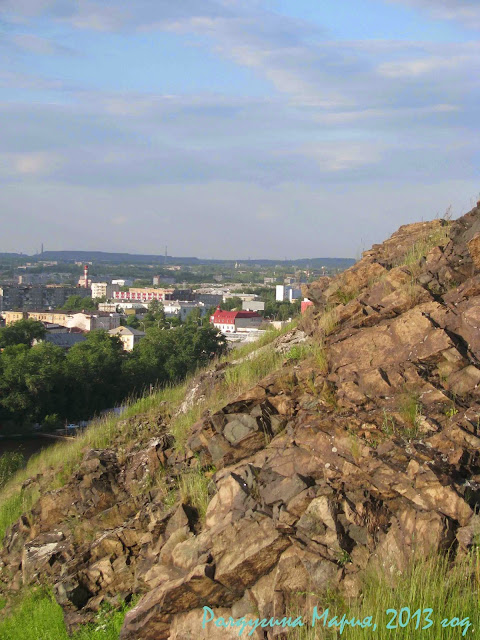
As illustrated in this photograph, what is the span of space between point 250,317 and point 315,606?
80946 millimetres

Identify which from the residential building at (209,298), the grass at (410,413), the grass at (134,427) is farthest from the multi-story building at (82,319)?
Answer: the grass at (410,413)

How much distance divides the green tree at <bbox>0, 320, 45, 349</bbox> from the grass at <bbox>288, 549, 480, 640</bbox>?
172ft

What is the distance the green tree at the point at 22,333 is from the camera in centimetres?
5516

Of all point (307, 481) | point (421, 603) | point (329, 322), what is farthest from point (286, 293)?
point (421, 603)

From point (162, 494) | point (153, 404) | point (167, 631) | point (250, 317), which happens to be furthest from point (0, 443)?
point (250, 317)

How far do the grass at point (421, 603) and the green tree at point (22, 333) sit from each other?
172 ft

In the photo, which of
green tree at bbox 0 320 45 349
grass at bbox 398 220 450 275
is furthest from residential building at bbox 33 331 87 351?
grass at bbox 398 220 450 275

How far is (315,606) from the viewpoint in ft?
14.8

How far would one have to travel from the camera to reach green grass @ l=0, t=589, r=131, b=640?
19.5 feet

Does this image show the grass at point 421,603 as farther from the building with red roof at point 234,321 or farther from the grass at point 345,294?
the building with red roof at point 234,321

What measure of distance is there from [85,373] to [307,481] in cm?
3173

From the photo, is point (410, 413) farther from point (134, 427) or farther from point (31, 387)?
point (31, 387)

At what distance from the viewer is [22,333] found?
5756 centimetres

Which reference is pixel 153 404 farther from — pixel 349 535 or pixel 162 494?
pixel 349 535
